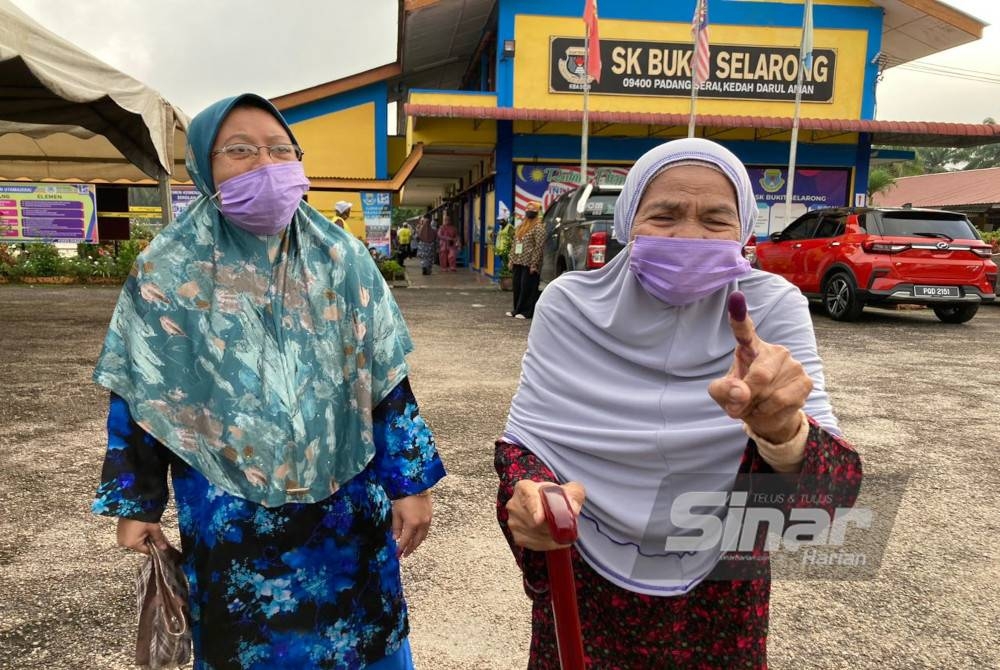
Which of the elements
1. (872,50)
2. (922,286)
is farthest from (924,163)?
(922,286)

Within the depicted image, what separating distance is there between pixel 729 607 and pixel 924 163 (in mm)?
61699

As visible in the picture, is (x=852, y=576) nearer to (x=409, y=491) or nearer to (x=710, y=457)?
(x=710, y=457)

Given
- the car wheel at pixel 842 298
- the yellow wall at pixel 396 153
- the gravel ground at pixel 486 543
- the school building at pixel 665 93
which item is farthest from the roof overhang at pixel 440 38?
the gravel ground at pixel 486 543

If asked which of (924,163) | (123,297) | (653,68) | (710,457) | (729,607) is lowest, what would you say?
(729,607)

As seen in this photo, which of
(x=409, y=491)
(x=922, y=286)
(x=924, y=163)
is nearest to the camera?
(x=409, y=491)

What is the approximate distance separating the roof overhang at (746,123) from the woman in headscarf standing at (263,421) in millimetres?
11798

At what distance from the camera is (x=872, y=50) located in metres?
14.9

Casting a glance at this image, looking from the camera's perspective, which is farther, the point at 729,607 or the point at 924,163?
the point at 924,163

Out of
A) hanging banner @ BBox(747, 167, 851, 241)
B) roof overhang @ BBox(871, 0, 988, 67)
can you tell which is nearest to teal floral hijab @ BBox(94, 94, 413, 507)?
hanging banner @ BBox(747, 167, 851, 241)

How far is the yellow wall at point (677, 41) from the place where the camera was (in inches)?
557

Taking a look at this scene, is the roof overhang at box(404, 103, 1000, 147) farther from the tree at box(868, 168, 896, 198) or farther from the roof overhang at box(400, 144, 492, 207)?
the tree at box(868, 168, 896, 198)

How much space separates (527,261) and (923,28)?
11636 mm

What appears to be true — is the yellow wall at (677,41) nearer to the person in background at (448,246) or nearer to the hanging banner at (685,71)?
the hanging banner at (685,71)

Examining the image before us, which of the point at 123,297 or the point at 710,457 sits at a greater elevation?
the point at 123,297
